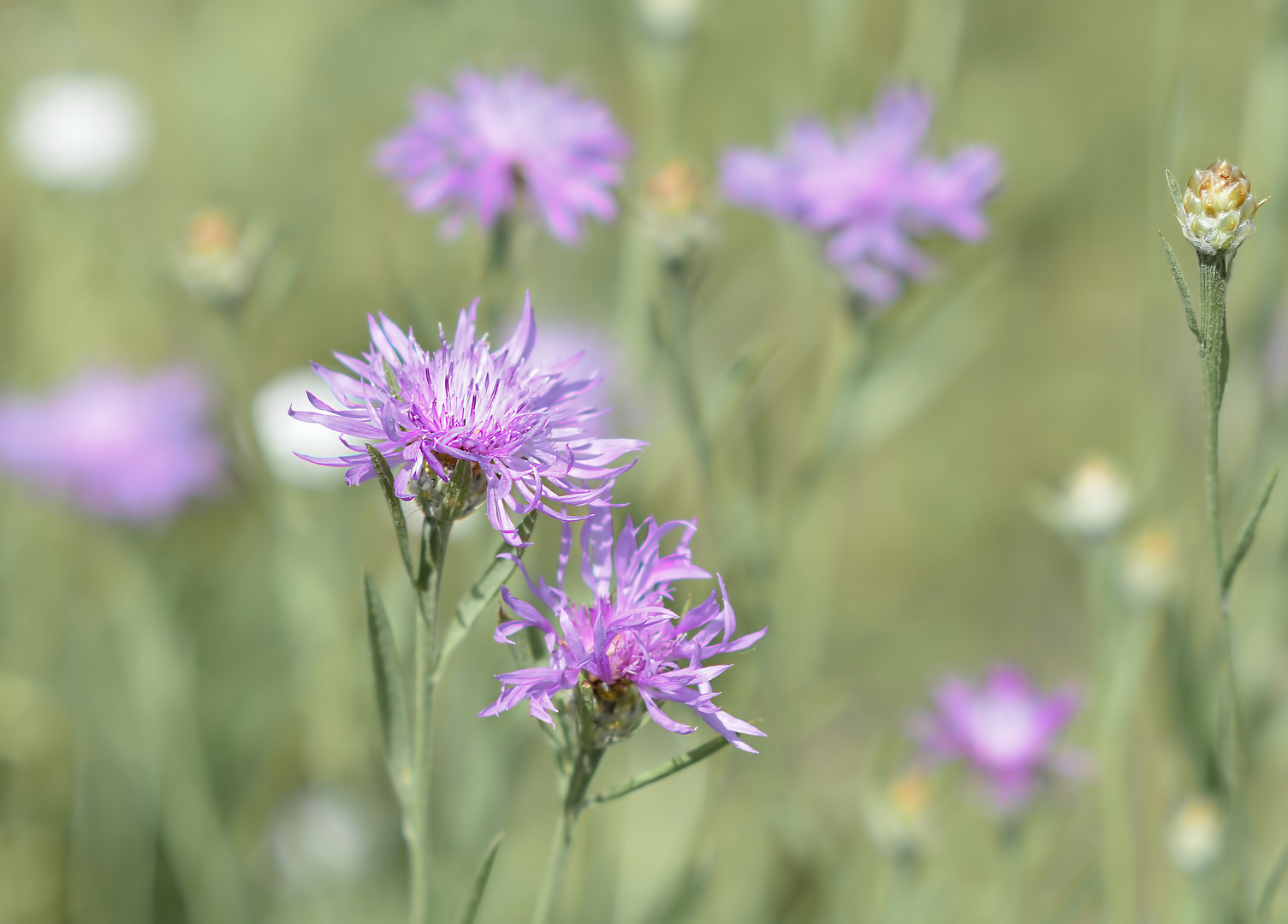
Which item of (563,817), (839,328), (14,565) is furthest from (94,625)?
(563,817)

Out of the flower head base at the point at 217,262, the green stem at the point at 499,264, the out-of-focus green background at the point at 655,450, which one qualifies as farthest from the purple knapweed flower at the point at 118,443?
the green stem at the point at 499,264

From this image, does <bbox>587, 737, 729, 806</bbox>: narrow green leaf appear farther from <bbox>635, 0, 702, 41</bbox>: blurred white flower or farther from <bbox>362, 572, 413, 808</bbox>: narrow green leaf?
<bbox>635, 0, 702, 41</bbox>: blurred white flower

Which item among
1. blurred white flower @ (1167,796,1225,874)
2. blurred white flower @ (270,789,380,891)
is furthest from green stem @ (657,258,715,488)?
blurred white flower @ (270,789,380,891)

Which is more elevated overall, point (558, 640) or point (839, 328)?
point (839, 328)

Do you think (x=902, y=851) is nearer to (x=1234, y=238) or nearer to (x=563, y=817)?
(x=563, y=817)

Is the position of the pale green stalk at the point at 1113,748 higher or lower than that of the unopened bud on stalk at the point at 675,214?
lower

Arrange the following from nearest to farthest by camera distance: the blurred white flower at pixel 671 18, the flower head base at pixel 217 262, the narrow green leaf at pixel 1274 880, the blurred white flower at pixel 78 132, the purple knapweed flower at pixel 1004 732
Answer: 1. the narrow green leaf at pixel 1274 880
2. the purple knapweed flower at pixel 1004 732
3. the flower head base at pixel 217 262
4. the blurred white flower at pixel 671 18
5. the blurred white flower at pixel 78 132

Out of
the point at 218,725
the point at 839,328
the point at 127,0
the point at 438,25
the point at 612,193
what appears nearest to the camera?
the point at 612,193

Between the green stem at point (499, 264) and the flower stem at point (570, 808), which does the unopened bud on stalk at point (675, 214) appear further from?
the flower stem at point (570, 808)
